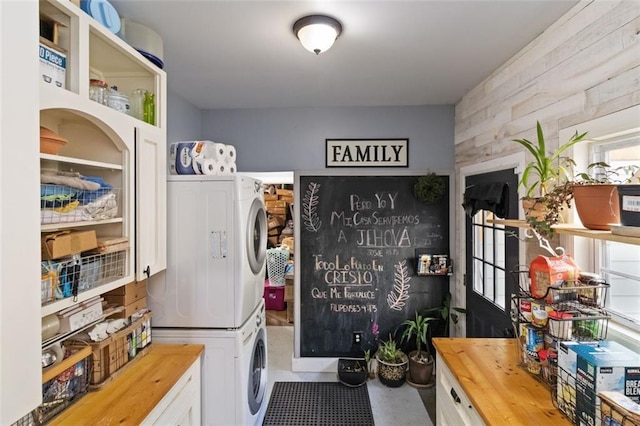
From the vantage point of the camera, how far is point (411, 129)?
10.6 feet

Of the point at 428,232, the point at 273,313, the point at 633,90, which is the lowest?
the point at 273,313

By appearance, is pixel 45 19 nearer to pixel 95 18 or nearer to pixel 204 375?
pixel 95 18

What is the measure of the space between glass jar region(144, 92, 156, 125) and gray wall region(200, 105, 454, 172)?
1492 millimetres

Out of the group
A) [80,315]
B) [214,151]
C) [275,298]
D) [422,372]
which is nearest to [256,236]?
[214,151]

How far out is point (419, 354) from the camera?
3.03 meters

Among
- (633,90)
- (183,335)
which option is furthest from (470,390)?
(183,335)

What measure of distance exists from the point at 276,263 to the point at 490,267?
295cm

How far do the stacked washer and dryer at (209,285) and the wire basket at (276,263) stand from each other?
9.26ft

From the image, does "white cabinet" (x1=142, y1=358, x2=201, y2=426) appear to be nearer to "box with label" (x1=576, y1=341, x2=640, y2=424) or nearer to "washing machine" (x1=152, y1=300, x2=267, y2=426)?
"washing machine" (x1=152, y1=300, x2=267, y2=426)

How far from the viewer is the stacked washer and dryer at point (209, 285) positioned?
76.3 inches

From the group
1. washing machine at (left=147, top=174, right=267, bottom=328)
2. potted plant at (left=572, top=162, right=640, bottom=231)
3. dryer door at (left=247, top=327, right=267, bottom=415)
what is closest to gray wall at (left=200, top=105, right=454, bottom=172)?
washing machine at (left=147, top=174, right=267, bottom=328)

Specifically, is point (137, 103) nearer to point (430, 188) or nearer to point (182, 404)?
point (182, 404)

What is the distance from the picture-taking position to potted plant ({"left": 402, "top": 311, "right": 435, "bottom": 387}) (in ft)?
9.61

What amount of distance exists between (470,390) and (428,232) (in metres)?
1.97
